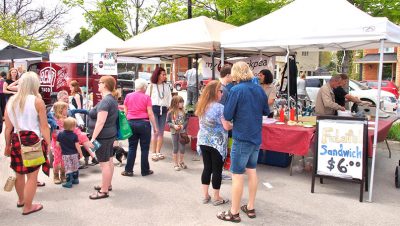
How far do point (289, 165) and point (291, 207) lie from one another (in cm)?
217

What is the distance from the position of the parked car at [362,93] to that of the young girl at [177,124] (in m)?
10.00

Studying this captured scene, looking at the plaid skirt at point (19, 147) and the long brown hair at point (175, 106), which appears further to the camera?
the long brown hair at point (175, 106)

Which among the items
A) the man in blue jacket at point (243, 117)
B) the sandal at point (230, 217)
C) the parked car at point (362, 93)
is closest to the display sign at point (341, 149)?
the man in blue jacket at point (243, 117)

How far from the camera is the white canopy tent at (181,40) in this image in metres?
7.11

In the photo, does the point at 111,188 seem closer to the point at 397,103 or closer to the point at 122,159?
the point at 122,159

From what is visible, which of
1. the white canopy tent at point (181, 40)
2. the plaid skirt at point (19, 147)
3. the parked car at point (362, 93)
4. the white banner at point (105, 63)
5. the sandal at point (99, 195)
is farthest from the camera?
the parked car at point (362, 93)

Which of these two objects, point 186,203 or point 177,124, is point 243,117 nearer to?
point 186,203

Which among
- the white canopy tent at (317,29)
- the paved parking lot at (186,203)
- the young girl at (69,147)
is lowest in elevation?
the paved parking lot at (186,203)

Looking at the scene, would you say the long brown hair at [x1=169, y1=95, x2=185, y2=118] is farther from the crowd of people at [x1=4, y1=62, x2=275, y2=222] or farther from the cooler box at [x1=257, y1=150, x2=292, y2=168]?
the cooler box at [x1=257, y1=150, x2=292, y2=168]

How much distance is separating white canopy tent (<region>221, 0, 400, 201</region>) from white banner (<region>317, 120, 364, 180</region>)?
0.81ft

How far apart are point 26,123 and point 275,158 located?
4.30m

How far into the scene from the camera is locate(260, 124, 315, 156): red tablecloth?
5.55m

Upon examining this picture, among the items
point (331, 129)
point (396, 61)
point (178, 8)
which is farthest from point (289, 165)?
point (396, 61)

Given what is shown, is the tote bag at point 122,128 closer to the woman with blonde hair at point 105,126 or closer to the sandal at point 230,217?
the woman with blonde hair at point 105,126
